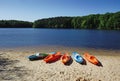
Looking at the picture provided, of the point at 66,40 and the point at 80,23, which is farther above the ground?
the point at 80,23

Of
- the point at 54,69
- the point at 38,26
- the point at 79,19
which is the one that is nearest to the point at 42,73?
the point at 54,69

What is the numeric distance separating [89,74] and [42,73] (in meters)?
3.17

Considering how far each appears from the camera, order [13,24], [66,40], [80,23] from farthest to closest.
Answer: [13,24] → [80,23] → [66,40]

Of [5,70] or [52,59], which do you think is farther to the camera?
[52,59]

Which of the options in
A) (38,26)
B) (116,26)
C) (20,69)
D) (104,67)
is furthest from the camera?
(38,26)

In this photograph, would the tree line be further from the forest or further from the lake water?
the lake water

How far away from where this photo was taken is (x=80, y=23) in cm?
13988

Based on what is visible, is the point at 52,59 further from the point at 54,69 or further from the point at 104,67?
the point at 104,67

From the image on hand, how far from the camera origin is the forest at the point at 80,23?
356 feet

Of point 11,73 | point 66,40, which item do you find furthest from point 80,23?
point 11,73

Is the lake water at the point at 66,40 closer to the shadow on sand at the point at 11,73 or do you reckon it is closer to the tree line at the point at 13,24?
the shadow on sand at the point at 11,73

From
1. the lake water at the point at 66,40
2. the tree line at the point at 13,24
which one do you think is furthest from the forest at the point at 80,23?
the lake water at the point at 66,40

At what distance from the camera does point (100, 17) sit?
12000cm

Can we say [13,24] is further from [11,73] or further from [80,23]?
[11,73]
